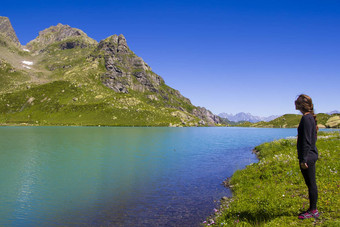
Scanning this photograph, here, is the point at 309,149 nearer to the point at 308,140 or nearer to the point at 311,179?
the point at 308,140

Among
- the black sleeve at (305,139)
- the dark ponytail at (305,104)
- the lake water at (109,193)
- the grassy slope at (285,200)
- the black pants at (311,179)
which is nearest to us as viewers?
the black sleeve at (305,139)

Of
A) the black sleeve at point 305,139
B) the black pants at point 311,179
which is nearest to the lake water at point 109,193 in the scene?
the black pants at point 311,179

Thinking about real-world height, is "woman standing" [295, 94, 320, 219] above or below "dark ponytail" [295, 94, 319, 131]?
below

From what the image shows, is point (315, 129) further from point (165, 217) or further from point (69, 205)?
point (69, 205)

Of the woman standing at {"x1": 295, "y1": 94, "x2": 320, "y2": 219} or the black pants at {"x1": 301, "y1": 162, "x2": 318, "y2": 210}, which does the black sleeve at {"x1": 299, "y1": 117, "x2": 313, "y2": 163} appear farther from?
the black pants at {"x1": 301, "y1": 162, "x2": 318, "y2": 210}

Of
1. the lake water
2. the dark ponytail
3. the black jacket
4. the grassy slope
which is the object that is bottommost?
the lake water

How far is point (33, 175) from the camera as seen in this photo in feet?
102

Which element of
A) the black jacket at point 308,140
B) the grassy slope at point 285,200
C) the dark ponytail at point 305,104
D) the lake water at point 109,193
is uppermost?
the dark ponytail at point 305,104

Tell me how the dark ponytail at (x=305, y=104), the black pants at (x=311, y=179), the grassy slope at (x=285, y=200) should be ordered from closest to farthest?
the black pants at (x=311, y=179) < the dark ponytail at (x=305, y=104) < the grassy slope at (x=285, y=200)

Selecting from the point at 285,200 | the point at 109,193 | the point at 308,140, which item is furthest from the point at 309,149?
the point at 109,193

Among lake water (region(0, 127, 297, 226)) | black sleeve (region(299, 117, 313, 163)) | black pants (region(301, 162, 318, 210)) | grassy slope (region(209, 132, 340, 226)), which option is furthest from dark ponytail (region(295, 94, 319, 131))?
lake water (region(0, 127, 297, 226))

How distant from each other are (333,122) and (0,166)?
633 ft

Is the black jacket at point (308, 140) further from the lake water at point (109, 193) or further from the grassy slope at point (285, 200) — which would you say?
the lake water at point (109, 193)

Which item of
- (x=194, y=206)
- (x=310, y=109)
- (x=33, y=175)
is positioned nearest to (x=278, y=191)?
(x=194, y=206)
